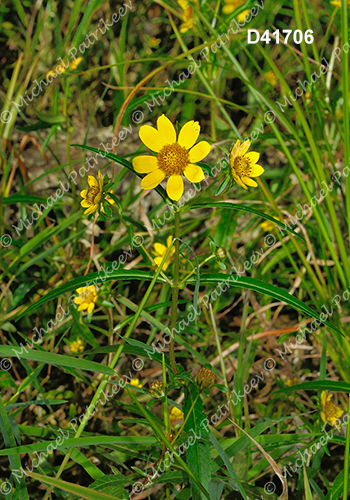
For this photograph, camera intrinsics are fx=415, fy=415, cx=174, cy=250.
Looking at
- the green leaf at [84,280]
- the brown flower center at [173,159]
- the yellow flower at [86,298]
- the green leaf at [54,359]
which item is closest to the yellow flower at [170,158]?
the brown flower center at [173,159]

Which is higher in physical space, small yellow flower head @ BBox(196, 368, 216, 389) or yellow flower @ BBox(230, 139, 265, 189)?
yellow flower @ BBox(230, 139, 265, 189)

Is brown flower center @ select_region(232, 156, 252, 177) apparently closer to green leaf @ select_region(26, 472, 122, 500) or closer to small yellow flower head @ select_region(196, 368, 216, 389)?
small yellow flower head @ select_region(196, 368, 216, 389)

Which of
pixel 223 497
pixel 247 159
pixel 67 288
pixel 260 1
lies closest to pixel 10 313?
pixel 67 288

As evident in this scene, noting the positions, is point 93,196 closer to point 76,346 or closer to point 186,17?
point 76,346

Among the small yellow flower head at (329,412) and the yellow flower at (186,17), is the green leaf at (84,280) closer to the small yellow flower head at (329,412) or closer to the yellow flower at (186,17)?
the small yellow flower head at (329,412)

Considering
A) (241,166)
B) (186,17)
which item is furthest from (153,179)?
(186,17)

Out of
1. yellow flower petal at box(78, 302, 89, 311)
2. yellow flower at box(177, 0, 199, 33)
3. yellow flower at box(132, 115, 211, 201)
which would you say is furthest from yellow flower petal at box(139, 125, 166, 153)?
yellow flower at box(177, 0, 199, 33)
